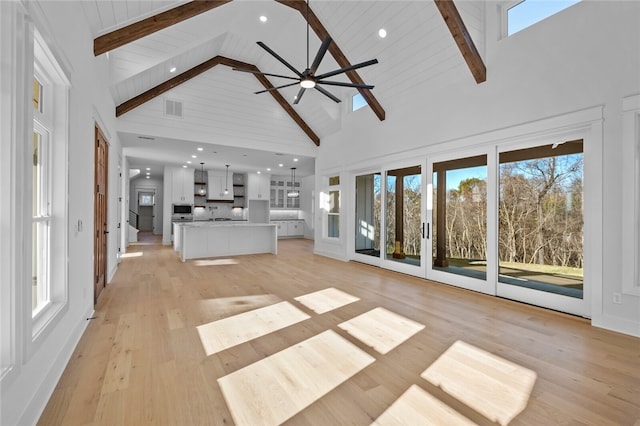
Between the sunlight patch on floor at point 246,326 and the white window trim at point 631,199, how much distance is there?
3452 millimetres

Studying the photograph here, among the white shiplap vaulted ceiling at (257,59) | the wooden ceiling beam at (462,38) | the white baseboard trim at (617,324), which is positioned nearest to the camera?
the white baseboard trim at (617,324)

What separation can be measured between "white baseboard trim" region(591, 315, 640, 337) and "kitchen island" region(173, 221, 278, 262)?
6.74 metres

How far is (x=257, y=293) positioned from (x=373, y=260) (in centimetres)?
319

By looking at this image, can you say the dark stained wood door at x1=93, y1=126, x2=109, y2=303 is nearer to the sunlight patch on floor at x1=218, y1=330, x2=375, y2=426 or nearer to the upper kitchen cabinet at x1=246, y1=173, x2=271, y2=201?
the sunlight patch on floor at x1=218, y1=330, x2=375, y2=426

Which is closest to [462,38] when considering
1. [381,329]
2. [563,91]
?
[563,91]

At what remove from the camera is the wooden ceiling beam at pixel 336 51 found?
209 inches

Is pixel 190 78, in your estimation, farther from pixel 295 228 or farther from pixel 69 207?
pixel 295 228

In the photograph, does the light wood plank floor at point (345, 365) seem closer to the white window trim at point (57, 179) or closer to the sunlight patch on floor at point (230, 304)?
the sunlight patch on floor at point (230, 304)

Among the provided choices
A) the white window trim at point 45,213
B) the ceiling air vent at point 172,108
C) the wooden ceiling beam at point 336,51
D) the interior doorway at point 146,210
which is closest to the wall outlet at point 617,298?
the wooden ceiling beam at point 336,51

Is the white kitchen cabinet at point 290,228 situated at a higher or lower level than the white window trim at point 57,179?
lower

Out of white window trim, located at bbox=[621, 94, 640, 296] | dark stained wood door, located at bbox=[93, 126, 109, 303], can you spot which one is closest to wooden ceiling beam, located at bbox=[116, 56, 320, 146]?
dark stained wood door, located at bbox=[93, 126, 109, 303]

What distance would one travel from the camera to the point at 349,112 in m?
7.41

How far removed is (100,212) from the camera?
4434mm

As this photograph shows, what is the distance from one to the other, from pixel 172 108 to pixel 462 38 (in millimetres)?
5954
